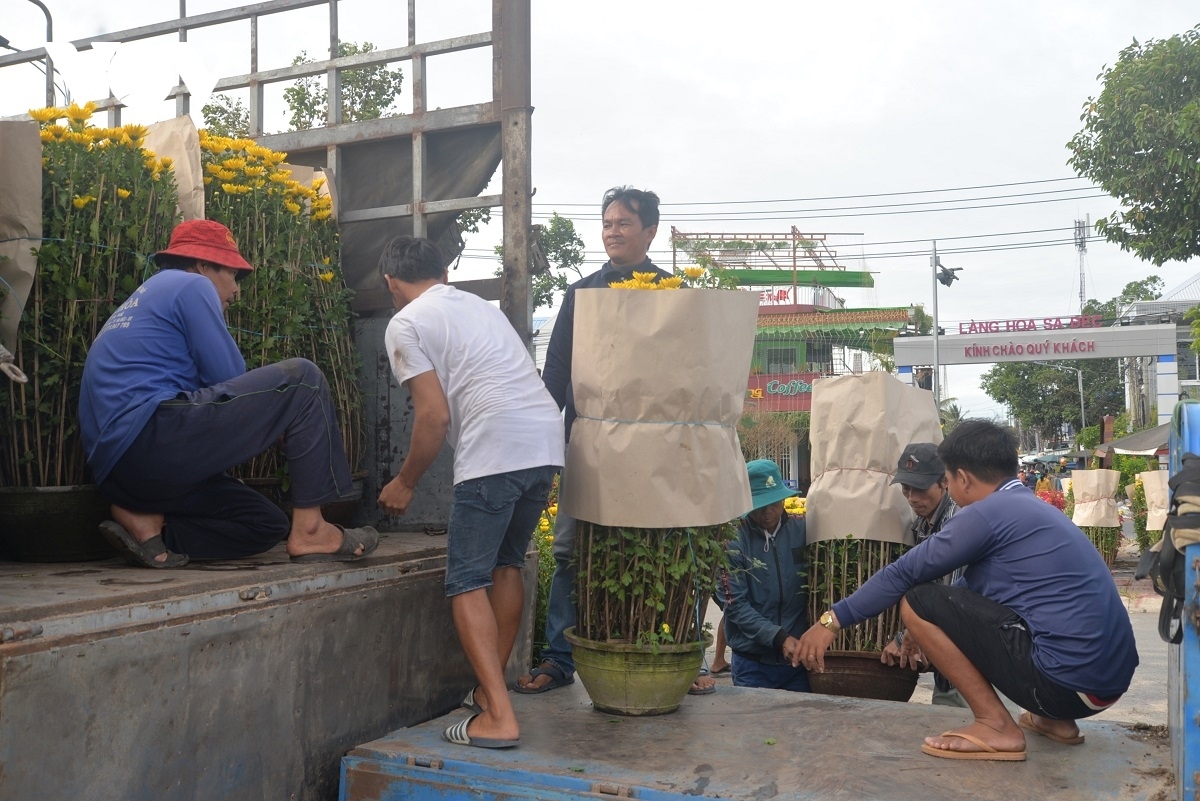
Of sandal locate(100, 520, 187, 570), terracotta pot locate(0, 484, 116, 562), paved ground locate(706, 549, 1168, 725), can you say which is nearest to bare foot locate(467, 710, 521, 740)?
sandal locate(100, 520, 187, 570)

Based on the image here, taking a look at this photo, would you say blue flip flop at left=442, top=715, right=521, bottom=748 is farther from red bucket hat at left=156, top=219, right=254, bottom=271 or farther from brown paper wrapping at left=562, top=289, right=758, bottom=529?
red bucket hat at left=156, top=219, right=254, bottom=271

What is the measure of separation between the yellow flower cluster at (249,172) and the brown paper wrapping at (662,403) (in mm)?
1692

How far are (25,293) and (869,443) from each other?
3.38m

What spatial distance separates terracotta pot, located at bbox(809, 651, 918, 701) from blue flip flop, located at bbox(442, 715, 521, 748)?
1.79 meters

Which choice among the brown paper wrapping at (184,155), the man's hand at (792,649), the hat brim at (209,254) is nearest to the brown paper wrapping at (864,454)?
the man's hand at (792,649)

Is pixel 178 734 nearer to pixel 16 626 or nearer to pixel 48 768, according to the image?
pixel 48 768

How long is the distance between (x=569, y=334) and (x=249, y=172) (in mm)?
1519

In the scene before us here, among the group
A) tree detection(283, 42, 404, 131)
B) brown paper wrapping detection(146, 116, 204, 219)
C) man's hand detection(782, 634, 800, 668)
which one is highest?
tree detection(283, 42, 404, 131)

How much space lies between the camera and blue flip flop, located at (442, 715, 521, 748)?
302cm

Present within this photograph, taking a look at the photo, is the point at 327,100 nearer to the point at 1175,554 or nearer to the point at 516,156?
the point at 516,156

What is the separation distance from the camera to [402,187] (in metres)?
4.68

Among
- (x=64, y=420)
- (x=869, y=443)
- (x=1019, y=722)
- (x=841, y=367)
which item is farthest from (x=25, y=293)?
(x=841, y=367)

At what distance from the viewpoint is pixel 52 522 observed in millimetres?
3422

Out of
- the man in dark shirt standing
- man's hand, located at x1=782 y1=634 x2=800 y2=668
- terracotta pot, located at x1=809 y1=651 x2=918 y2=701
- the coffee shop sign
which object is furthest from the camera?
the coffee shop sign
